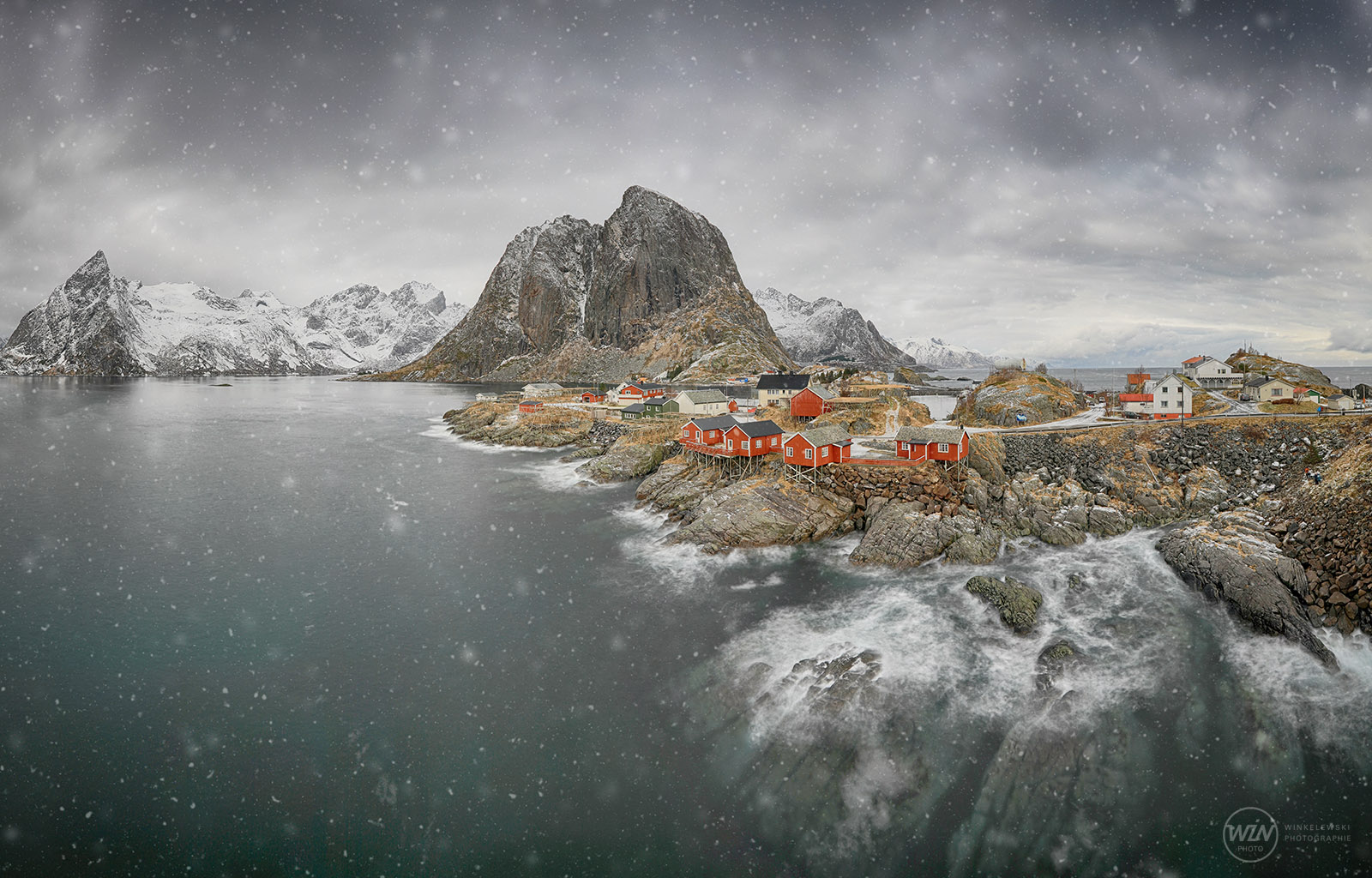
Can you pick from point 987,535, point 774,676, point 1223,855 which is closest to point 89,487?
point 774,676

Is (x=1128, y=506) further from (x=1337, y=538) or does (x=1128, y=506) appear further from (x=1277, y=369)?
(x=1277, y=369)

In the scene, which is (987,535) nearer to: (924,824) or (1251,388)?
(924,824)

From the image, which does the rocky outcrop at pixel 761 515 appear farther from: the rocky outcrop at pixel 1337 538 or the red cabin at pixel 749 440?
the rocky outcrop at pixel 1337 538

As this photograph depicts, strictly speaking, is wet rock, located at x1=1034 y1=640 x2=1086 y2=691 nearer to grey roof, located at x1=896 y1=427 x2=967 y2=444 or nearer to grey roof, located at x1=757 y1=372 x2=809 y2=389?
grey roof, located at x1=896 y1=427 x2=967 y2=444

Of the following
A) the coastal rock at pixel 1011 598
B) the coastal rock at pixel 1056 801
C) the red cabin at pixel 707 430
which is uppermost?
the red cabin at pixel 707 430

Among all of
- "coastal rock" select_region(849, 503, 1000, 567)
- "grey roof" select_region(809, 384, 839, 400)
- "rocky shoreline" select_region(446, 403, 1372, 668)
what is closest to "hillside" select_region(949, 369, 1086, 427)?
"rocky shoreline" select_region(446, 403, 1372, 668)

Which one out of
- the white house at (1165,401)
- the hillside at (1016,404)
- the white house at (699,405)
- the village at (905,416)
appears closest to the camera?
the village at (905,416)

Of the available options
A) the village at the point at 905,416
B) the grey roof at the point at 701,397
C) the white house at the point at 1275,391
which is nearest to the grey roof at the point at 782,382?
the village at the point at 905,416
